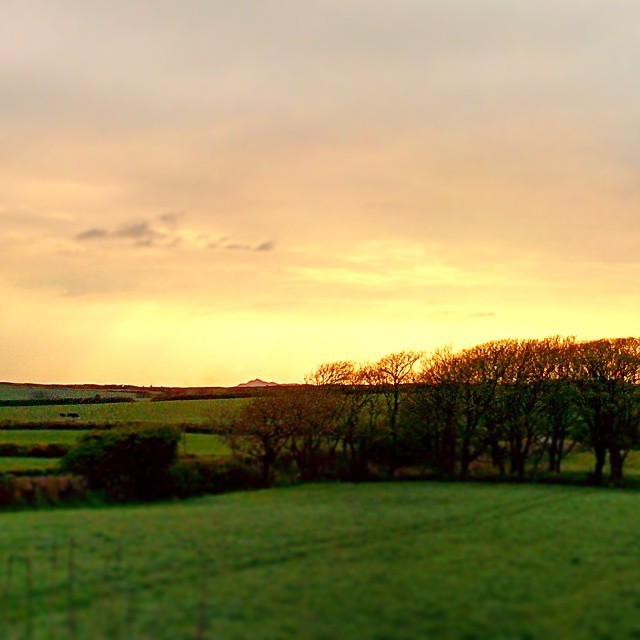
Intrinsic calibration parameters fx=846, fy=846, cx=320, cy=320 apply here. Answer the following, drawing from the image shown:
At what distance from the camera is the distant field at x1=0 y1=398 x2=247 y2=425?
371ft

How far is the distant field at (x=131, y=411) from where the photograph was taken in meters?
113

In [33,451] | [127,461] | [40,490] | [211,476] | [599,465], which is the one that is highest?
[127,461]

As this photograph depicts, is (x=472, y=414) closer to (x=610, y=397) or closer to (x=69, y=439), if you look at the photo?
(x=610, y=397)

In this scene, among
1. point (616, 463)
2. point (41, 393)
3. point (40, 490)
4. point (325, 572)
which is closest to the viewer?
point (325, 572)

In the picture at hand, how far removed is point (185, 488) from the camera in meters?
64.9

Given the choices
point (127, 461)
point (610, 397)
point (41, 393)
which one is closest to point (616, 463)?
point (610, 397)

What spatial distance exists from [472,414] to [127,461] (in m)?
35.8

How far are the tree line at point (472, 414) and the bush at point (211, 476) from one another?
3077 mm

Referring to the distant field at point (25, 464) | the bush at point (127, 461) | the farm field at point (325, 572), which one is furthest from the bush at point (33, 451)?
the farm field at point (325, 572)

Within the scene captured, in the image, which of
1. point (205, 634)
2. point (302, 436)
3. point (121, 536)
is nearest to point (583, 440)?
point (302, 436)

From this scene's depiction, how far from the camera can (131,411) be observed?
398ft

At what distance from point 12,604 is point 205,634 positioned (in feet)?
25.9

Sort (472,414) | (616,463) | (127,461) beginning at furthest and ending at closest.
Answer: (472,414) < (616,463) < (127,461)

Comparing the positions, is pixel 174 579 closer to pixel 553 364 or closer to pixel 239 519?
pixel 239 519
